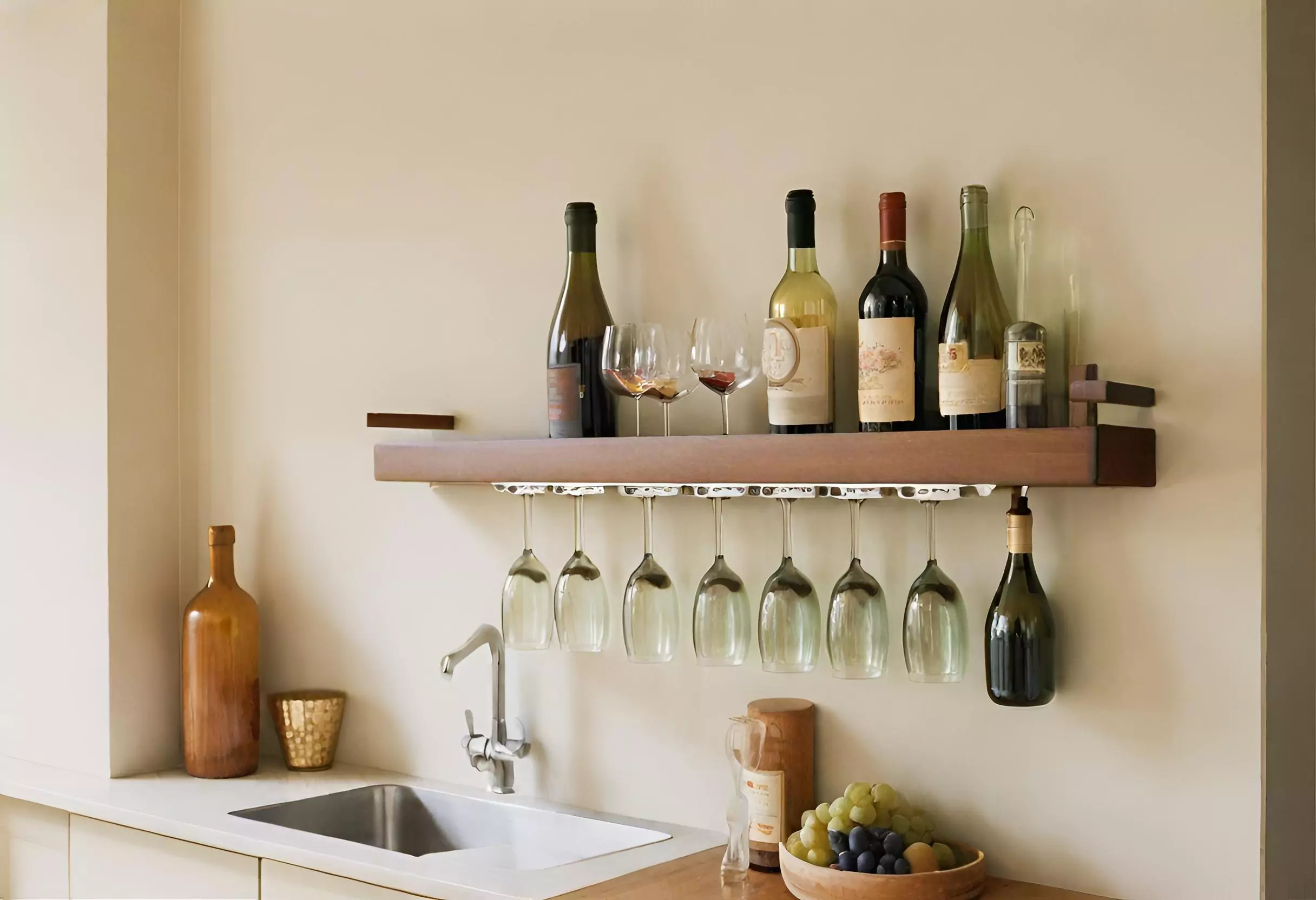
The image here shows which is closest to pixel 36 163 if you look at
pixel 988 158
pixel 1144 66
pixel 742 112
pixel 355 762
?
pixel 355 762

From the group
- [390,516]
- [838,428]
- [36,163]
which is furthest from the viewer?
[36,163]

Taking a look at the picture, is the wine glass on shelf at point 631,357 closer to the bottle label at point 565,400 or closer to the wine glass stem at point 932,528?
the bottle label at point 565,400

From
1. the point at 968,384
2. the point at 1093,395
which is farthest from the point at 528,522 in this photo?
the point at 1093,395

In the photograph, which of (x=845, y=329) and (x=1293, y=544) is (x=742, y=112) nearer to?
(x=845, y=329)

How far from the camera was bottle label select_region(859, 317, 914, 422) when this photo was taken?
1.79m

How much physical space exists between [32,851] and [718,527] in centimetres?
152

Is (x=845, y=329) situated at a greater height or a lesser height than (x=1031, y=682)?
greater

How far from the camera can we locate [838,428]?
197cm

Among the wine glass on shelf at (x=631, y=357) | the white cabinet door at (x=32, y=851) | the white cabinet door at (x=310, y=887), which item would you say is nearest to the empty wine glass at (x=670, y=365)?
the wine glass on shelf at (x=631, y=357)

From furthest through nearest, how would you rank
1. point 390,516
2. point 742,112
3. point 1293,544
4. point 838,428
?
point 390,516 < point 742,112 < point 838,428 < point 1293,544

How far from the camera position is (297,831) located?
86.4 inches

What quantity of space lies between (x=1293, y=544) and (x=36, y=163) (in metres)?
2.54

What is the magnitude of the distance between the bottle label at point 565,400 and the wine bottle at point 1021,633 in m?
0.73

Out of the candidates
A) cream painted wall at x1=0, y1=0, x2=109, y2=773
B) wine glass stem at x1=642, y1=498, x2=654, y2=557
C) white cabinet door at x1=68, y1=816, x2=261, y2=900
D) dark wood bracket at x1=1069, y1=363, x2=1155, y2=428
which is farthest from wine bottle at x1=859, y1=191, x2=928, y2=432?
cream painted wall at x1=0, y1=0, x2=109, y2=773
